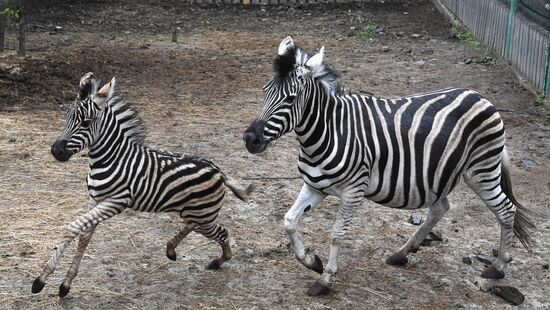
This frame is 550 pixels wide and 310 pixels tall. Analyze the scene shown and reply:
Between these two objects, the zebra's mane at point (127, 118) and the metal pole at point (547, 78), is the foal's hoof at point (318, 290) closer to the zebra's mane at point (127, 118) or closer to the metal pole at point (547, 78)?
the zebra's mane at point (127, 118)

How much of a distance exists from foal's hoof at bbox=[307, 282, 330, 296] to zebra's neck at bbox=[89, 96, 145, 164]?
1.58 m

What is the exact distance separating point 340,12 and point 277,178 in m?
9.49

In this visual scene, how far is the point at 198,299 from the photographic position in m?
5.57

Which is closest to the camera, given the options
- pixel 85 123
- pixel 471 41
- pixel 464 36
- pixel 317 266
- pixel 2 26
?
pixel 85 123

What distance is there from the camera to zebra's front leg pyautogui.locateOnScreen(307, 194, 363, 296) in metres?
5.62

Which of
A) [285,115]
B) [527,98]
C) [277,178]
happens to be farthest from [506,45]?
[285,115]

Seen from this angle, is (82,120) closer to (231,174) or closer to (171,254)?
(171,254)

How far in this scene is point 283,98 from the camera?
536 cm

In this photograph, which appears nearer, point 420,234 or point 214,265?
point 214,265

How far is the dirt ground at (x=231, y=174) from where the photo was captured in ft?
18.9

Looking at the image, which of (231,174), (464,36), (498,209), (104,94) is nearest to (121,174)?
(104,94)

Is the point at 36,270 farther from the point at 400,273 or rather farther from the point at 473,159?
the point at 473,159

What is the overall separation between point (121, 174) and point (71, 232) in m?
0.51

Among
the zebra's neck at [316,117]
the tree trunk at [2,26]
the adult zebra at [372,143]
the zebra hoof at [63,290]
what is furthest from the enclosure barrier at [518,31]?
the tree trunk at [2,26]
